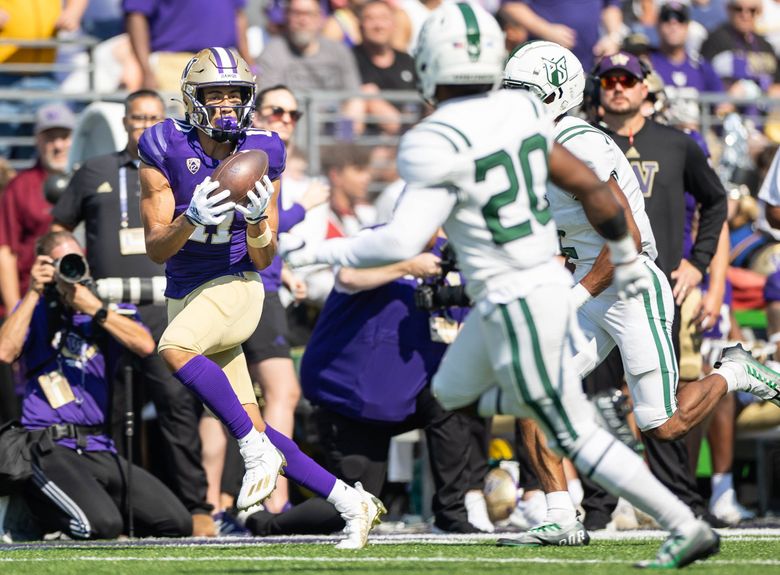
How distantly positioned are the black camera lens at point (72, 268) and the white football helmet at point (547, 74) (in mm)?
2287

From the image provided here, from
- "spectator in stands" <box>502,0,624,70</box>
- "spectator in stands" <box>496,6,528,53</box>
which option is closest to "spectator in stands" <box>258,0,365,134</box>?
"spectator in stands" <box>496,6,528,53</box>

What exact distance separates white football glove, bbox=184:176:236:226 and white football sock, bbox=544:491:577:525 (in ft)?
5.68

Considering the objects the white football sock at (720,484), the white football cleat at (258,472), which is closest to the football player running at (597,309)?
the white football cleat at (258,472)

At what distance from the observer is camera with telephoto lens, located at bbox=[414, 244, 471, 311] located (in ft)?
24.3

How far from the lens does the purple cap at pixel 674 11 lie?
459 inches

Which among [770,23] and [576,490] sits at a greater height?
[770,23]

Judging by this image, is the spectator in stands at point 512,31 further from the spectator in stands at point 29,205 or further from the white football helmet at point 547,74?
the white football helmet at point 547,74

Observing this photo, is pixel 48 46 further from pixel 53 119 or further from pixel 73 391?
pixel 73 391

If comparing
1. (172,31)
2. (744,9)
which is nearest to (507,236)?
(172,31)

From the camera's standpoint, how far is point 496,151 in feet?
16.7

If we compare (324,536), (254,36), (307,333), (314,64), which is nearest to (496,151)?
(324,536)

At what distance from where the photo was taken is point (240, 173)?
19.7ft

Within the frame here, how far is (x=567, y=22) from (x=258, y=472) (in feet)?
20.9

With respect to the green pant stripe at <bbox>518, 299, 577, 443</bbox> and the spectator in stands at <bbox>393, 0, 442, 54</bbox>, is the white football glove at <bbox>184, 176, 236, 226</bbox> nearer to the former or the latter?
the green pant stripe at <bbox>518, 299, 577, 443</bbox>
